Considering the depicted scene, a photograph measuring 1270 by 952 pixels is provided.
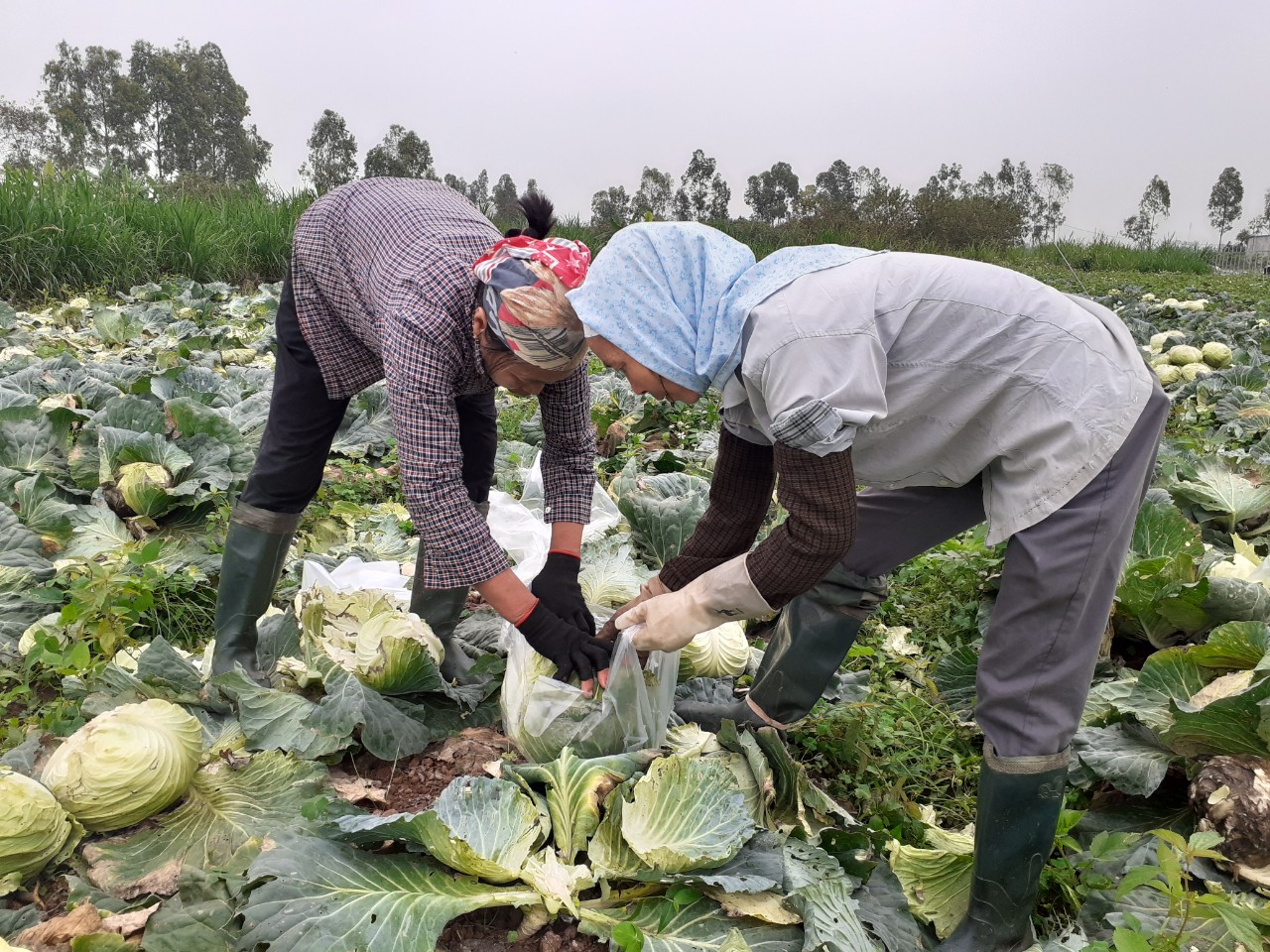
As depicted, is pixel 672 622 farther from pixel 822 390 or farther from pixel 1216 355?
pixel 1216 355

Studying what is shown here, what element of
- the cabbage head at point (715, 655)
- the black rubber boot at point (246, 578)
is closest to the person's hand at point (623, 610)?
the cabbage head at point (715, 655)

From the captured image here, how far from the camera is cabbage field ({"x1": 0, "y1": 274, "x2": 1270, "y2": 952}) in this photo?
5.53 ft

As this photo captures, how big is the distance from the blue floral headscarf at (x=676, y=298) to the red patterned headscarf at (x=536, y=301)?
0.22 meters

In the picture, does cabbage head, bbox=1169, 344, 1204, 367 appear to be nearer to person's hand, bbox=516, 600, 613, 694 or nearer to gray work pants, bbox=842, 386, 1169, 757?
gray work pants, bbox=842, 386, 1169, 757

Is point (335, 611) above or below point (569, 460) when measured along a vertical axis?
below

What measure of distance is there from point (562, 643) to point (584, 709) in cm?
20

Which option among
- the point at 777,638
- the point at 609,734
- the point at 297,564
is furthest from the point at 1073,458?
the point at 297,564

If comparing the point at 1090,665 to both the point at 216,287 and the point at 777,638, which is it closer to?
the point at 777,638

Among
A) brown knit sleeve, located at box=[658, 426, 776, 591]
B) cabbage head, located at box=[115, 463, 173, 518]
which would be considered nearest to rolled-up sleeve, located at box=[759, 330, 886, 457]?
brown knit sleeve, located at box=[658, 426, 776, 591]

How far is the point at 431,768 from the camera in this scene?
2.16 meters

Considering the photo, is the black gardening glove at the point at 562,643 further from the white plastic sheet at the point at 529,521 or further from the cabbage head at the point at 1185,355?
the cabbage head at the point at 1185,355

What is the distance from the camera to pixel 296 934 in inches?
60.7

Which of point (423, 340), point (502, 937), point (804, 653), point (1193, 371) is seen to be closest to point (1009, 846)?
point (804, 653)

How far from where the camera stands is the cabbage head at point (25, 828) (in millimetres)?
1721
